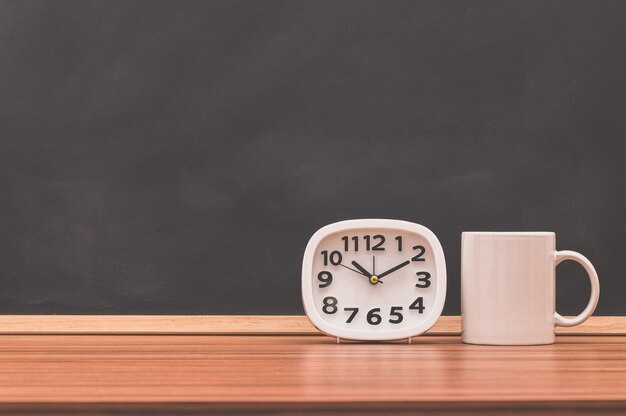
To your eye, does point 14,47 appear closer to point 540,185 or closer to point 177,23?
point 177,23

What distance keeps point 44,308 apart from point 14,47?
1.44 feet

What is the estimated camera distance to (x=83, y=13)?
4.38 feet

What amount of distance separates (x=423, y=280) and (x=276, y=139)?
34 centimetres

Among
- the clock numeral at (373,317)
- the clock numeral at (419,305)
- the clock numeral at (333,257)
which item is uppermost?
the clock numeral at (333,257)

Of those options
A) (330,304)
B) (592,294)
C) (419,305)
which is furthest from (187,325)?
(592,294)

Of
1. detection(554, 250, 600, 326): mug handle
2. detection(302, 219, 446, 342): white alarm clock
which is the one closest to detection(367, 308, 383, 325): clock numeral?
detection(302, 219, 446, 342): white alarm clock

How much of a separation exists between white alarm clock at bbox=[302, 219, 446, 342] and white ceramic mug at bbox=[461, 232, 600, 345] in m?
0.05

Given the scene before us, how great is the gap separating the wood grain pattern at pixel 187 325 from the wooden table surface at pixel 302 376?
0.22 ft

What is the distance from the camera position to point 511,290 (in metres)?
1.14

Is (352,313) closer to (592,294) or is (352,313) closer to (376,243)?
(376,243)

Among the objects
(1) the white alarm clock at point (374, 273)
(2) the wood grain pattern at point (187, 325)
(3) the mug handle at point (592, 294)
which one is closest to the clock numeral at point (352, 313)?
(1) the white alarm clock at point (374, 273)

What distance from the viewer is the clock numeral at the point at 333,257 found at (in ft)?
3.93

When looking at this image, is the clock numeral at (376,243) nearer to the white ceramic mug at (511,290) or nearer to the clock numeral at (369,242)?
the clock numeral at (369,242)
